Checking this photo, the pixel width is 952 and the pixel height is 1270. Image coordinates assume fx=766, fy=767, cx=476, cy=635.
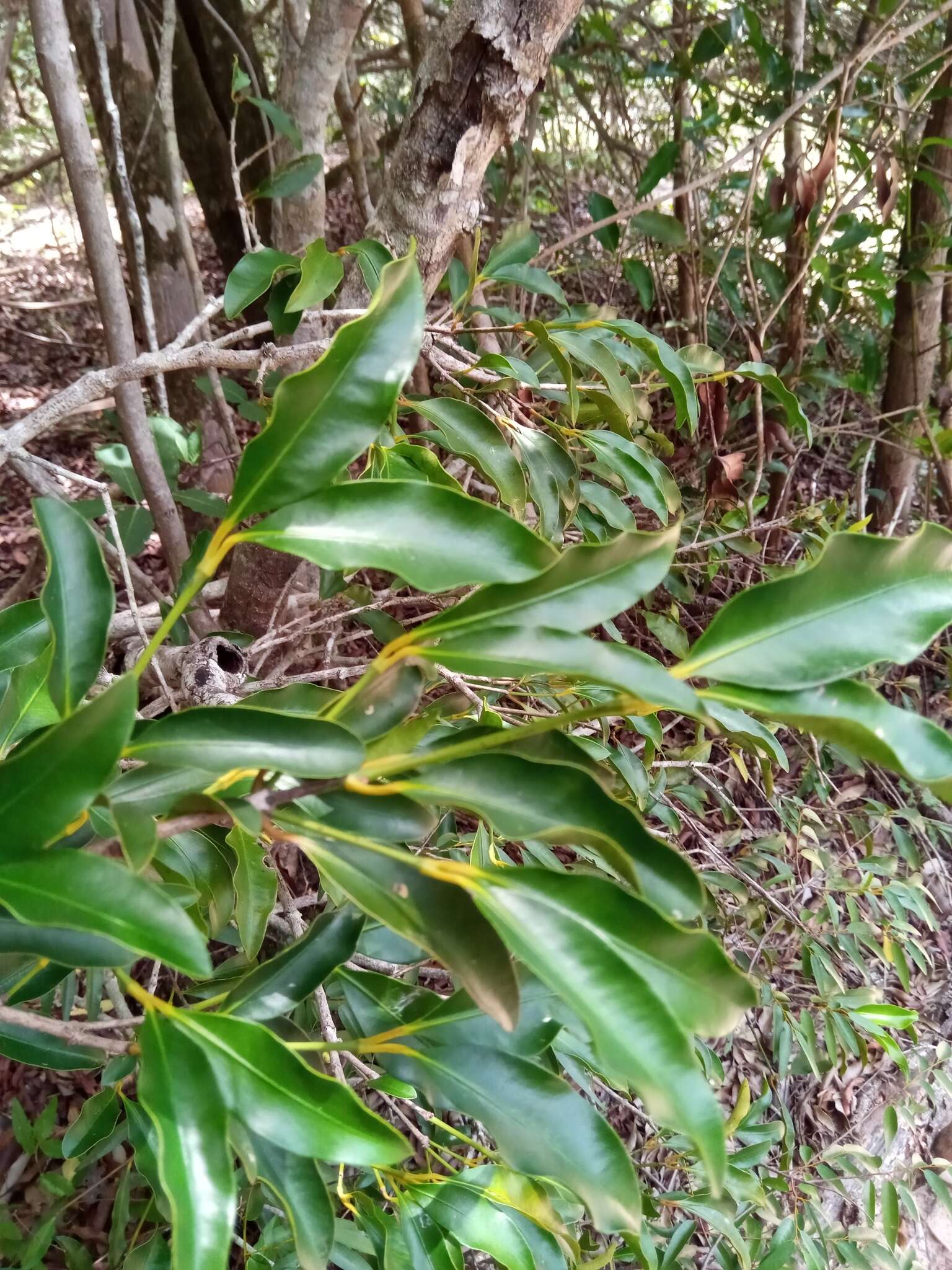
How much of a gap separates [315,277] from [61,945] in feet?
2.10

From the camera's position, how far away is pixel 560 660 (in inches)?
13.1

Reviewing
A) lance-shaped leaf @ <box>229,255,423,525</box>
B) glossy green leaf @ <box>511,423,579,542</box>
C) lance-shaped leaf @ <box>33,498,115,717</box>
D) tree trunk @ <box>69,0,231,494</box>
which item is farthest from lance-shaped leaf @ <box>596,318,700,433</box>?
tree trunk @ <box>69,0,231,494</box>

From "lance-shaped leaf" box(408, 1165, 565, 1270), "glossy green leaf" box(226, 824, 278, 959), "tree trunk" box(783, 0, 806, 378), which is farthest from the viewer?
"tree trunk" box(783, 0, 806, 378)

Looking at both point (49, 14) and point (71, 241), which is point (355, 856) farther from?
point (71, 241)

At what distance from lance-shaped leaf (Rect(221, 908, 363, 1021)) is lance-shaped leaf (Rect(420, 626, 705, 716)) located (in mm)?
218

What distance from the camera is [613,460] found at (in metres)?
0.87

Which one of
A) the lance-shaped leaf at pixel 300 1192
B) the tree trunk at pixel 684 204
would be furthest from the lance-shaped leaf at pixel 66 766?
the tree trunk at pixel 684 204

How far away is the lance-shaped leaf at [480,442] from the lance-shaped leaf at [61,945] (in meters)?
0.55

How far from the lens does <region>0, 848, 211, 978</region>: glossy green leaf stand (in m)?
0.32

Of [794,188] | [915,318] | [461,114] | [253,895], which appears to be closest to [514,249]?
[461,114]

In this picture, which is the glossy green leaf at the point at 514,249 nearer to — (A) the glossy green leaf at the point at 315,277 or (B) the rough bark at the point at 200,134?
(A) the glossy green leaf at the point at 315,277

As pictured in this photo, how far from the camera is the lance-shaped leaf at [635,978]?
1.01 ft

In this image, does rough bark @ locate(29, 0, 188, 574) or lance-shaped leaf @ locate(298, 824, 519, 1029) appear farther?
rough bark @ locate(29, 0, 188, 574)

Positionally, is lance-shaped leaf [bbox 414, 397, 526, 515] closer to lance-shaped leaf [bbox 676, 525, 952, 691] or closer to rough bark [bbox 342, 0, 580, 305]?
rough bark [bbox 342, 0, 580, 305]
